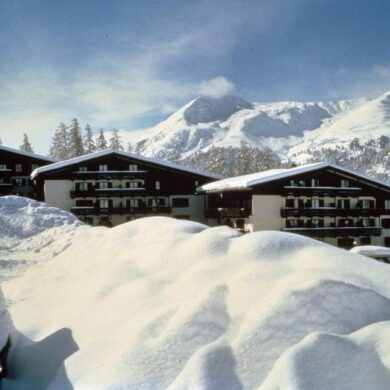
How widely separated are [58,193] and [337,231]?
23800 millimetres

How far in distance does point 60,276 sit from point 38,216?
9.35 m

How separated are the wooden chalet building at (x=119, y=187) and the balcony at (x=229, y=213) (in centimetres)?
228

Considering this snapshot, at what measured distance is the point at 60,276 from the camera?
8.93 meters

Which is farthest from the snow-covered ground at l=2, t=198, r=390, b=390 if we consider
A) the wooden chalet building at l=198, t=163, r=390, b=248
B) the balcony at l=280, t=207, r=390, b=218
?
the balcony at l=280, t=207, r=390, b=218

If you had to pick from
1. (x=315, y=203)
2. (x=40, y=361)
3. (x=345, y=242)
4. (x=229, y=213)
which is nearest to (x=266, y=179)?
(x=229, y=213)

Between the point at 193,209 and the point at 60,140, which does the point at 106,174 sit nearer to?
the point at 193,209

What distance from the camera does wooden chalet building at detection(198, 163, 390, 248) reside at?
97.9ft

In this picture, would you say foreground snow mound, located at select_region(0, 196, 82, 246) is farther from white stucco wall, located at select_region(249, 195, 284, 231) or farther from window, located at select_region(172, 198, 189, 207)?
window, located at select_region(172, 198, 189, 207)

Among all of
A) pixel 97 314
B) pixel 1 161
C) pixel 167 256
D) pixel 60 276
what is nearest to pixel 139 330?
pixel 97 314

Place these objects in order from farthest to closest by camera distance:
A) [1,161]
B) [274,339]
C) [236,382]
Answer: [1,161] < [274,339] < [236,382]

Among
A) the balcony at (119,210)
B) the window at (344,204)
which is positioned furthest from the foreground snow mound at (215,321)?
the window at (344,204)

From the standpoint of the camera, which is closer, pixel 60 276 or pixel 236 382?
pixel 236 382

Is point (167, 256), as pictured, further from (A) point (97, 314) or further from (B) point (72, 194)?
(B) point (72, 194)

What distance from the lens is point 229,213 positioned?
31.1 metres
